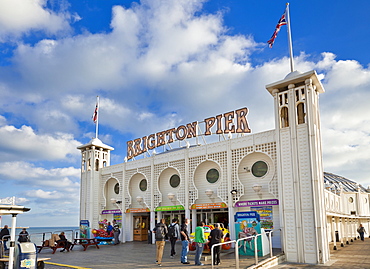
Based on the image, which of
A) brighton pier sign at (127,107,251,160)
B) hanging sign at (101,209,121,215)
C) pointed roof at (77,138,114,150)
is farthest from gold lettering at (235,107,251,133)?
pointed roof at (77,138,114,150)

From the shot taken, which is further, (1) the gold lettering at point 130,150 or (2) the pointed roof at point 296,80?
(1) the gold lettering at point 130,150

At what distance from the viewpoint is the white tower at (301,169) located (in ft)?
41.2

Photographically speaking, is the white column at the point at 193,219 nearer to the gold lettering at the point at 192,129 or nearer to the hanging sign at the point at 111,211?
the gold lettering at the point at 192,129

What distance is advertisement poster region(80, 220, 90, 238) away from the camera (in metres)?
23.0

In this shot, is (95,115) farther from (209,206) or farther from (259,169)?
(259,169)

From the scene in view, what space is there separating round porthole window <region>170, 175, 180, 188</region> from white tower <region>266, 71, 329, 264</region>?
24.7 ft

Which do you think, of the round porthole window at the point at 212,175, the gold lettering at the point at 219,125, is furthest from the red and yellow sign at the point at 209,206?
the gold lettering at the point at 219,125

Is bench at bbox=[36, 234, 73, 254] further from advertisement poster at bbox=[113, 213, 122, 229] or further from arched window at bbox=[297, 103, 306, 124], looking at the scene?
arched window at bbox=[297, 103, 306, 124]

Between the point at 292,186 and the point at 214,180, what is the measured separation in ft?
18.6

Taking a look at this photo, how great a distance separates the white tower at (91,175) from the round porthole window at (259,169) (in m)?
12.1

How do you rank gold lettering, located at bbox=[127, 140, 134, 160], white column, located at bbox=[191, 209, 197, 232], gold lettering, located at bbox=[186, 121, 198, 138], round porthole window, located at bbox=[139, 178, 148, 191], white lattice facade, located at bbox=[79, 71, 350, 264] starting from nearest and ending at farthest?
white lattice facade, located at bbox=[79, 71, 350, 264]
white column, located at bbox=[191, 209, 197, 232]
gold lettering, located at bbox=[186, 121, 198, 138]
round porthole window, located at bbox=[139, 178, 148, 191]
gold lettering, located at bbox=[127, 140, 134, 160]

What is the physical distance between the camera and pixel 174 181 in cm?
2012

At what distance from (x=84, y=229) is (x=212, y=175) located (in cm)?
1071

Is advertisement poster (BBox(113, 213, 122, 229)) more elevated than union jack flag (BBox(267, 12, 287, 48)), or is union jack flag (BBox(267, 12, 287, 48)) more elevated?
union jack flag (BBox(267, 12, 287, 48))
